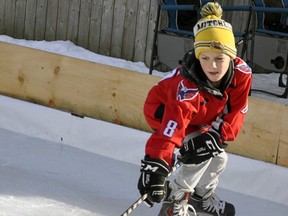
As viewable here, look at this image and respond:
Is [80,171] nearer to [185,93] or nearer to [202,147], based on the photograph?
[202,147]

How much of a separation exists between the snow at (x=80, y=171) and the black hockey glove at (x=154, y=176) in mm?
807

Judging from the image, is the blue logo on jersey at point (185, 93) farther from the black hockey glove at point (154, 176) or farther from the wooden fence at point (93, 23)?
the wooden fence at point (93, 23)

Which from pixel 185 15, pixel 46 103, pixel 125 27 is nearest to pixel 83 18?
pixel 125 27

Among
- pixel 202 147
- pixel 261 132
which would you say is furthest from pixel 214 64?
pixel 261 132

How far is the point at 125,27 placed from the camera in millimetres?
6172

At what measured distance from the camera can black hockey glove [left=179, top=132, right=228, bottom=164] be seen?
2.81 metres

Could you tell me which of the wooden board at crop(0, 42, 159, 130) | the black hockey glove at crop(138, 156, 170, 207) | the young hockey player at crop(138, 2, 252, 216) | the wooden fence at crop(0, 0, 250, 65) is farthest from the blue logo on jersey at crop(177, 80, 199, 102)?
the wooden fence at crop(0, 0, 250, 65)

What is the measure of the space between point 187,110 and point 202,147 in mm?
259

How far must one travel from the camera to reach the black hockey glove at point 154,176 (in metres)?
2.53

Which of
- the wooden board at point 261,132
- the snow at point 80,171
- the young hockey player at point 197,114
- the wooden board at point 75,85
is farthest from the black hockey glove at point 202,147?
the wooden board at point 75,85

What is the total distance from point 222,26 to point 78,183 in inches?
54.2

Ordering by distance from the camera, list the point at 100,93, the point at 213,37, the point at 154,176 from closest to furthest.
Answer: the point at 154,176, the point at 213,37, the point at 100,93

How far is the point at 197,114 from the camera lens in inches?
108

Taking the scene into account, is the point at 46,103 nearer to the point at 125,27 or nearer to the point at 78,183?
the point at 78,183
